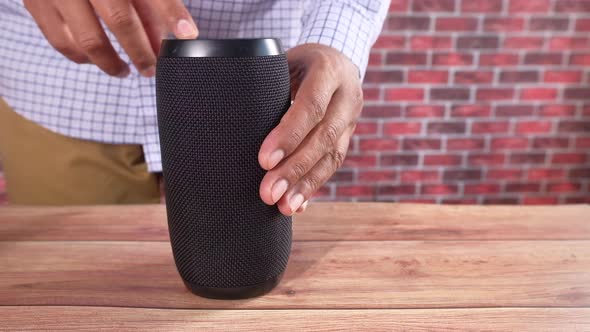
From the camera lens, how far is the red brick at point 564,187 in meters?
1.78

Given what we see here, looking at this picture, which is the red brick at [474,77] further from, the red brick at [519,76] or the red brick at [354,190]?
the red brick at [354,190]

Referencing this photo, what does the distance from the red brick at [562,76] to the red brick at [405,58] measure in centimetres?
43

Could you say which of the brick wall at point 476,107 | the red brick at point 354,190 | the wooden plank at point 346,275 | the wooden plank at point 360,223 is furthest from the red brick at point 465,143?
the wooden plank at point 346,275

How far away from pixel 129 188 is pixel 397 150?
3.37 feet

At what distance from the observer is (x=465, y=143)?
5.63 feet

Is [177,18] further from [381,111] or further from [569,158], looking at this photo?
[569,158]

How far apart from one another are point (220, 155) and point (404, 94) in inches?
53.1

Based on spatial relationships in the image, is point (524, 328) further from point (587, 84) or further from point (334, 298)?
point (587, 84)

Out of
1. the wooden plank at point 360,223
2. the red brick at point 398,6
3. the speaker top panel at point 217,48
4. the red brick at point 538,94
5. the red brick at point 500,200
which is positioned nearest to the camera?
the speaker top panel at point 217,48

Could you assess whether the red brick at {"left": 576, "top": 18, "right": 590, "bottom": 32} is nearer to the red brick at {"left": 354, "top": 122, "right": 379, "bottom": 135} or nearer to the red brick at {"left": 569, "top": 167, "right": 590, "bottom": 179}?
the red brick at {"left": 569, "top": 167, "right": 590, "bottom": 179}

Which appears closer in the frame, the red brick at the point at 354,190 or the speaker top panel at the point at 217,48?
the speaker top panel at the point at 217,48

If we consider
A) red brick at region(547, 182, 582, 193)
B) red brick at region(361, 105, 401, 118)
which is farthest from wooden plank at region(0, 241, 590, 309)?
red brick at region(547, 182, 582, 193)

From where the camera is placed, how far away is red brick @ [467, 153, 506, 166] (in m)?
1.73

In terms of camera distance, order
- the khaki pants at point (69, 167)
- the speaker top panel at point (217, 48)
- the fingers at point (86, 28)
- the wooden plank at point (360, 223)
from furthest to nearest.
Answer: the khaki pants at point (69, 167), the wooden plank at point (360, 223), the fingers at point (86, 28), the speaker top panel at point (217, 48)
